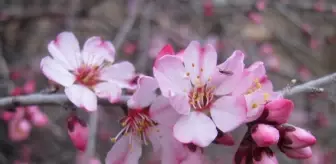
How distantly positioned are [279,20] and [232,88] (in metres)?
3.55

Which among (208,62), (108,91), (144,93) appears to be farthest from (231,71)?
(108,91)

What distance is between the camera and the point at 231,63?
3.06 feet

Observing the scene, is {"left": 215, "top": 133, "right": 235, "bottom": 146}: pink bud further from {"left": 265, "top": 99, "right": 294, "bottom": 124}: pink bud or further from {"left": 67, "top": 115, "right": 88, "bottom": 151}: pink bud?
{"left": 67, "top": 115, "right": 88, "bottom": 151}: pink bud

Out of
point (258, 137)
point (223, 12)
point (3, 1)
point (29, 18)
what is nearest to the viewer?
point (258, 137)

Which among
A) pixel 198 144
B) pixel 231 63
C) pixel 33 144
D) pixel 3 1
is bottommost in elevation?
pixel 33 144

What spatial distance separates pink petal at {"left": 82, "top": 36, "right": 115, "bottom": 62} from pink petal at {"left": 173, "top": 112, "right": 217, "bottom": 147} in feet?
1.27

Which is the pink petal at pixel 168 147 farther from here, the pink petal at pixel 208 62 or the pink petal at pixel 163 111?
the pink petal at pixel 208 62

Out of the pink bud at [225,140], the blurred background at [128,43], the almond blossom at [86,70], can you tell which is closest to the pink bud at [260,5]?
the blurred background at [128,43]

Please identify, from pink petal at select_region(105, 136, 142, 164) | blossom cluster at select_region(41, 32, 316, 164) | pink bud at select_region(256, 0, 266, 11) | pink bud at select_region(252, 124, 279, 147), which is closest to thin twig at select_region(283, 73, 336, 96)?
blossom cluster at select_region(41, 32, 316, 164)

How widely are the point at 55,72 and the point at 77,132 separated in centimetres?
15

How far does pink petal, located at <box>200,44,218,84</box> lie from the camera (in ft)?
3.25

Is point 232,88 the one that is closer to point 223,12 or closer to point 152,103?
point 152,103

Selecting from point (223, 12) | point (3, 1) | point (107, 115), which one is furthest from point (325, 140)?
point (3, 1)

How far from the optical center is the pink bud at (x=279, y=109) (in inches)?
34.7
